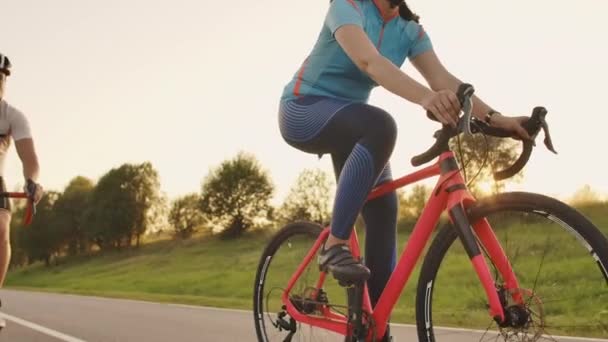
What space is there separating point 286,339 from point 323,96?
5.17ft

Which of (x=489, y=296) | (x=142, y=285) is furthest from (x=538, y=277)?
(x=142, y=285)

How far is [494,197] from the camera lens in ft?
9.77

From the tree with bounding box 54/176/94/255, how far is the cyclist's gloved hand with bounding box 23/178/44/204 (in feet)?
302

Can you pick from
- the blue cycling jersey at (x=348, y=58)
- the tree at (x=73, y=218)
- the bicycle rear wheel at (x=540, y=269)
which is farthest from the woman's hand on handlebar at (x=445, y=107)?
the tree at (x=73, y=218)

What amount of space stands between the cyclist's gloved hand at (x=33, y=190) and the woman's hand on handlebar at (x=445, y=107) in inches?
124

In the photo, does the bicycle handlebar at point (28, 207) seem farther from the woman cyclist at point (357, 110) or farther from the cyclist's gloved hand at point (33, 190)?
the woman cyclist at point (357, 110)

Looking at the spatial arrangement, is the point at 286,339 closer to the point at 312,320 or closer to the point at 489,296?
the point at 312,320

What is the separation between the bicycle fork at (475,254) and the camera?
2.89m

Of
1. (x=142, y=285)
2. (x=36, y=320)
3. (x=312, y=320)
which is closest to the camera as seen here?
(x=312, y=320)

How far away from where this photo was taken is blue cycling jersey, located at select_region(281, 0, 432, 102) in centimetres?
351

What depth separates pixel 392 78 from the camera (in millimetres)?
3074

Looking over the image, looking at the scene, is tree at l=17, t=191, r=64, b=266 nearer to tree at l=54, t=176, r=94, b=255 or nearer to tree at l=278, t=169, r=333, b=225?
tree at l=54, t=176, r=94, b=255

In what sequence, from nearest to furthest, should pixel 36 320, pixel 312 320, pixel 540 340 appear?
1. pixel 540 340
2. pixel 312 320
3. pixel 36 320

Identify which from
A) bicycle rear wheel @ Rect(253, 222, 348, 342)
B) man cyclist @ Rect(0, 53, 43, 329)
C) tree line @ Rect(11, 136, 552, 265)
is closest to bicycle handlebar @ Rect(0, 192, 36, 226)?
man cyclist @ Rect(0, 53, 43, 329)
